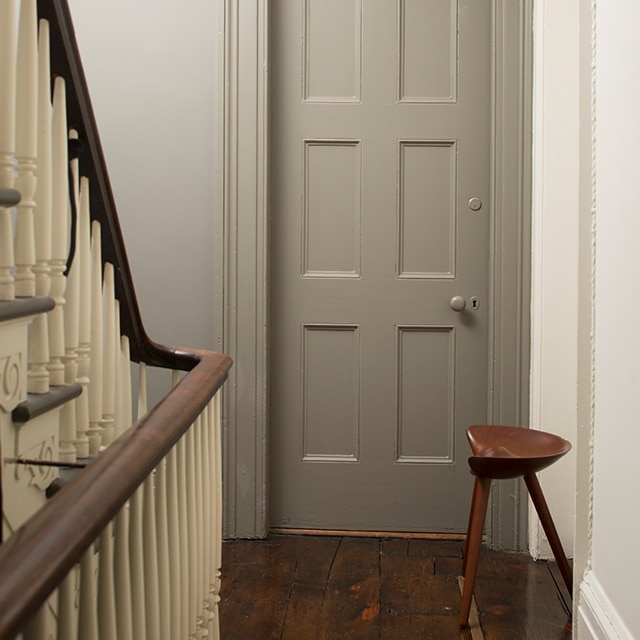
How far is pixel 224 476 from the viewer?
3203 millimetres

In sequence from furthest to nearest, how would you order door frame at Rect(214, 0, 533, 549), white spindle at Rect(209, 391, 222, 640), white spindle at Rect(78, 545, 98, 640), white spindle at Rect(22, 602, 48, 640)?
door frame at Rect(214, 0, 533, 549) → white spindle at Rect(209, 391, 222, 640) → white spindle at Rect(78, 545, 98, 640) → white spindle at Rect(22, 602, 48, 640)

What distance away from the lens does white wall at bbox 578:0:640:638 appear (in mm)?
1826

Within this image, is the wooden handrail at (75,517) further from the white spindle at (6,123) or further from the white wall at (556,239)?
the white wall at (556,239)

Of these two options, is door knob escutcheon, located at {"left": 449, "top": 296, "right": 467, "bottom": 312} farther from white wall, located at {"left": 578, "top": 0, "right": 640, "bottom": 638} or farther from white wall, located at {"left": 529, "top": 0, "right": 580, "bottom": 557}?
white wall, located at {"left": 578, "top": 0, "right": 640, "bottom": 638}

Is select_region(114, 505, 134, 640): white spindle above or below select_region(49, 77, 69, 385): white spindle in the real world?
below

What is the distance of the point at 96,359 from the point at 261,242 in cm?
130

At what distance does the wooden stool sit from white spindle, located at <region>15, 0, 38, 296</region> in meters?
1.39

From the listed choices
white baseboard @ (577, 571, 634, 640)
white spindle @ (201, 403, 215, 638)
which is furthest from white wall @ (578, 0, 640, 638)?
white spindle @ (201, 403, 215, 638)

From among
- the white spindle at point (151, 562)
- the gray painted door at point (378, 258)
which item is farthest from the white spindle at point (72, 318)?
the gray painted door at point (378, 258)

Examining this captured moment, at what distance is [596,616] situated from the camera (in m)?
2.06

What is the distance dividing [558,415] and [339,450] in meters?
0.87

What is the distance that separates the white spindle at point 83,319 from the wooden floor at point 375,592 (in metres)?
0.88

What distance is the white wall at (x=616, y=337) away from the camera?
1826 millimetres

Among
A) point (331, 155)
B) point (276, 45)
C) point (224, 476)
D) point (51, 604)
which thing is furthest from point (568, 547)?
point (276, 45)
